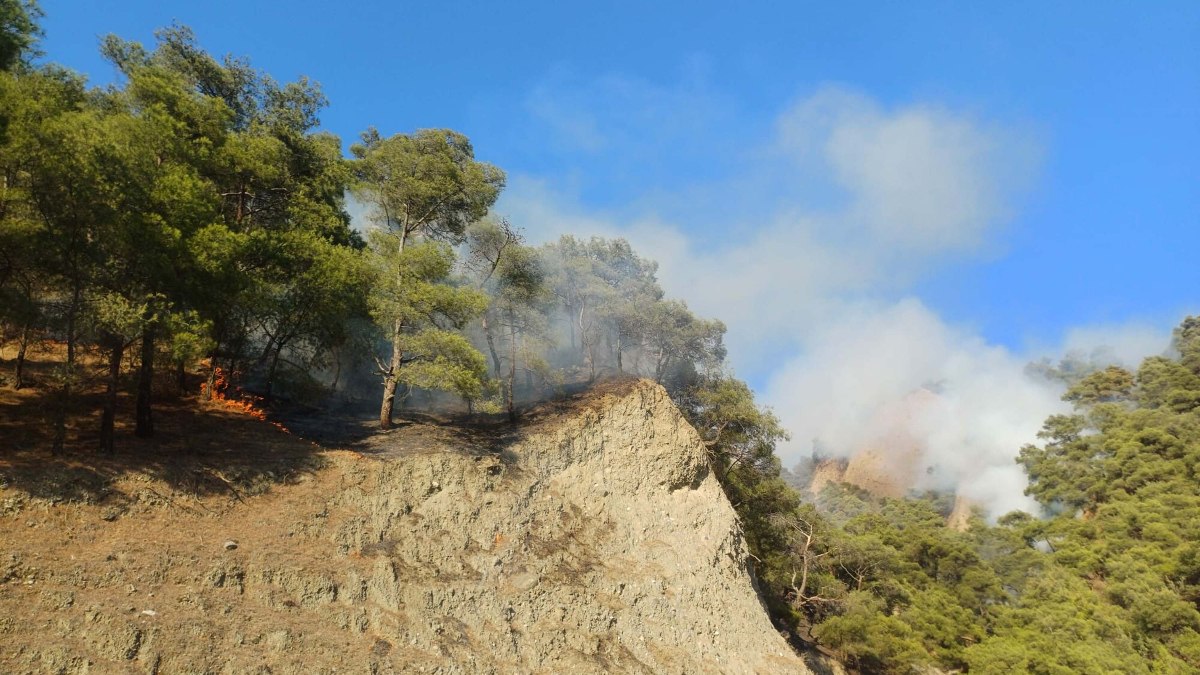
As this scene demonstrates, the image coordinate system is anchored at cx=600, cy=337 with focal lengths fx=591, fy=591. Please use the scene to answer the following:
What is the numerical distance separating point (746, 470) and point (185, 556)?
2578cm

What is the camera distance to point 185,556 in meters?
12.9

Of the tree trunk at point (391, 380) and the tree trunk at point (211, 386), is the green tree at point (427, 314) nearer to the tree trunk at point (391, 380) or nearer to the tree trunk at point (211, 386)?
the tree trunk at point (391, 380)

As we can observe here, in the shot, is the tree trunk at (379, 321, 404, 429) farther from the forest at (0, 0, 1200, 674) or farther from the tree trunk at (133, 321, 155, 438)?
the tree trunk at (133, 321, 155, 438)

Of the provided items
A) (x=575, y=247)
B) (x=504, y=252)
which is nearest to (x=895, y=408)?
(x=575, y=247)

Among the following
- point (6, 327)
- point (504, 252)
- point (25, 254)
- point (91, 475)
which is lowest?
point (91, 475)

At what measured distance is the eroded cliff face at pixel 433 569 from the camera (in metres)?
11.4

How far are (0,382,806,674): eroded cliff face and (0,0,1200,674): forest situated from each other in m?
3.13

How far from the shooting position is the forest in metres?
14.2

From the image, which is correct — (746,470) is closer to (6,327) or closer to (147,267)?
(147,267)

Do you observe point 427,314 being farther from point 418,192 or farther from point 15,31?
point 15,31

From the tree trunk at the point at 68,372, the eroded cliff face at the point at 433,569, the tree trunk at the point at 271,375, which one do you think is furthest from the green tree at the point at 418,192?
the tree trunk at the point at 68,372

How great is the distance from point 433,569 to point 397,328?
28.0ft

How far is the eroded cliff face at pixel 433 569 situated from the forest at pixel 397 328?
3134 millimetres

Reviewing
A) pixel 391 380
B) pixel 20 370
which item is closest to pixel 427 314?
pixel 391 380
